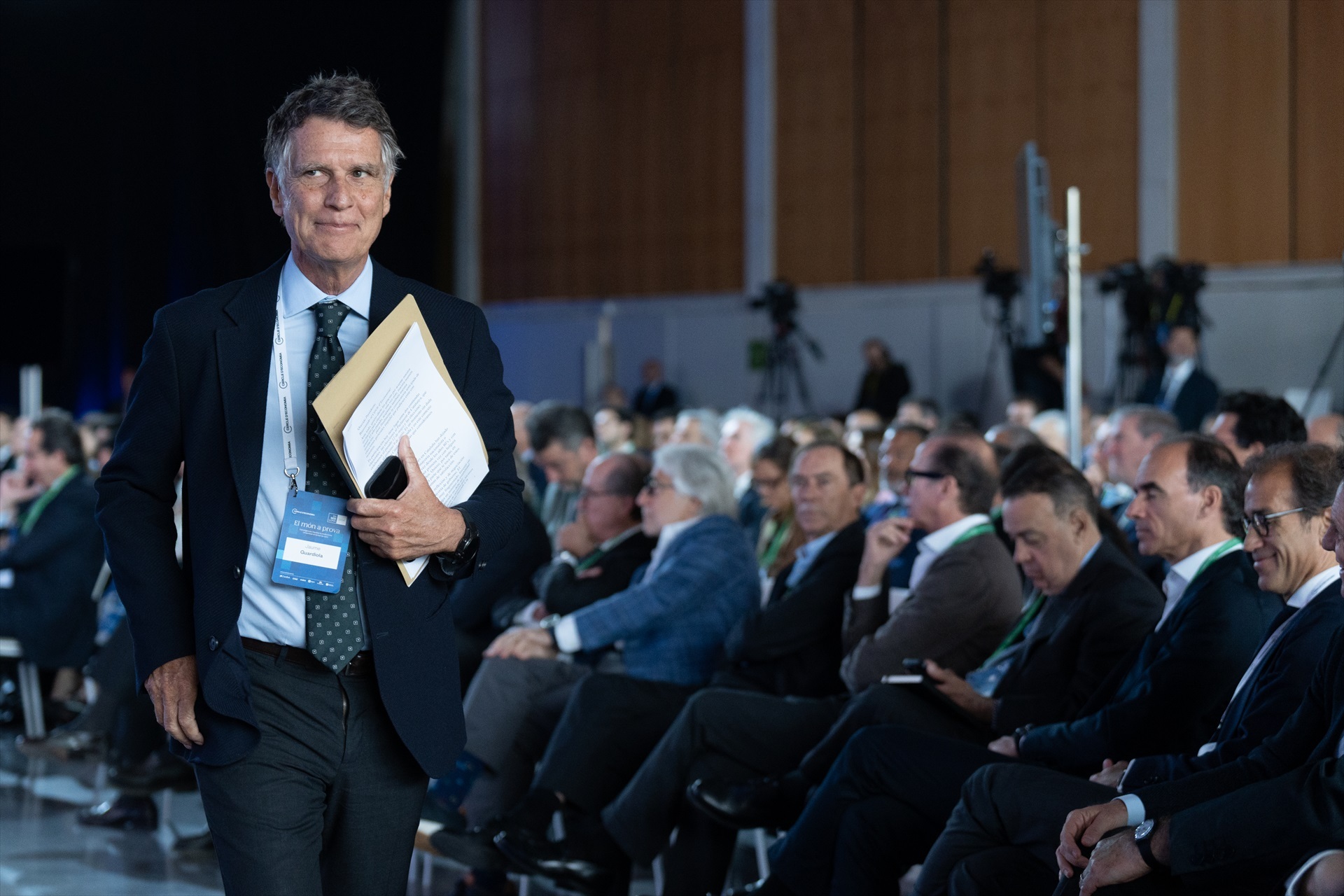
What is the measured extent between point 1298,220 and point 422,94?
7.94m

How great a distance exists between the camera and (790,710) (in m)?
3.33

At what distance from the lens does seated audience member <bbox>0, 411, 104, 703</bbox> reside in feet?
16.8

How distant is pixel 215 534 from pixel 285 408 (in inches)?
6.5

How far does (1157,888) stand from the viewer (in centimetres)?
205

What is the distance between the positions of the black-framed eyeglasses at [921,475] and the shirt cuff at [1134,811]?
4.60 ft

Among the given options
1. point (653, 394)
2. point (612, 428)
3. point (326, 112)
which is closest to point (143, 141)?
point (653, 394)

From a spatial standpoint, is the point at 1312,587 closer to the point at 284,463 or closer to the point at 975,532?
the point at 975,532

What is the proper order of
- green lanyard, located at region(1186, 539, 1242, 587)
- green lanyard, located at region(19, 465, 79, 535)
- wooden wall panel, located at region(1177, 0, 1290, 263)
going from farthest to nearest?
wooden wall panel, located at region(1177, 0, 1290, 263)
green lanyard, located at region(19, 465, 79, 535)
green lanyard, located at region(1186, 539, 1242, 587)

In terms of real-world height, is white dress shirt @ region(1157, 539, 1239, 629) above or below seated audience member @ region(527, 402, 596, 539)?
below

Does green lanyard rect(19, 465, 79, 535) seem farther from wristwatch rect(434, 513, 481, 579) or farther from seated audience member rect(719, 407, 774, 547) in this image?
wristwatch rect(434, 513, 481, 579)

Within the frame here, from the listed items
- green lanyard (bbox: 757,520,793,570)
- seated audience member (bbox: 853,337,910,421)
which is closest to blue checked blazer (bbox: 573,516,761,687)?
green lanyard (bbox: 757,520,793,570)

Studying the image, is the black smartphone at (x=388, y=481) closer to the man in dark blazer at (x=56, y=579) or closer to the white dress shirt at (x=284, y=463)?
the white dress shirt at (x=284, y=463)

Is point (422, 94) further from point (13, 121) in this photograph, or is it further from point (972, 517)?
point (972, 517)

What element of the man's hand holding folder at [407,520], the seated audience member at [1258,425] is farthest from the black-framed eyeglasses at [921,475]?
the man's hand holding folder at [407,520]
